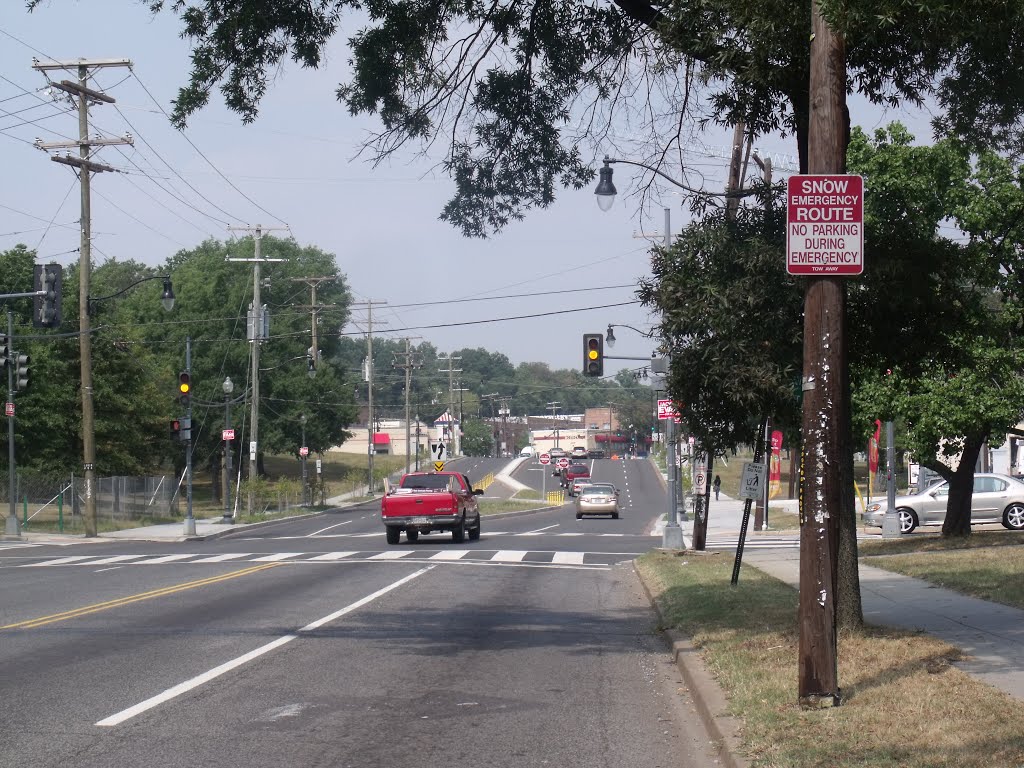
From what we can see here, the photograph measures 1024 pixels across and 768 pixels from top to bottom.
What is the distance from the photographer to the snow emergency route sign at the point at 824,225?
28.2 feet

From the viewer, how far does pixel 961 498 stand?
84.9ft

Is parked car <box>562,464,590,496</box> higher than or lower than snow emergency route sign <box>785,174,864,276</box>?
lower

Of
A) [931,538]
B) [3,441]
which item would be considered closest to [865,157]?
[931,538]

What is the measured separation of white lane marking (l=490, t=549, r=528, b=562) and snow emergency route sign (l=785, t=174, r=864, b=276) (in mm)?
18529

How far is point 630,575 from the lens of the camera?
23156 millimetres

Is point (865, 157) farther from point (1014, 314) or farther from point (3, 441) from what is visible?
point (3, 441)

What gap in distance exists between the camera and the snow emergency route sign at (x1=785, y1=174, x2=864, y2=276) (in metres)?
8.59

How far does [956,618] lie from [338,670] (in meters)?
6.80

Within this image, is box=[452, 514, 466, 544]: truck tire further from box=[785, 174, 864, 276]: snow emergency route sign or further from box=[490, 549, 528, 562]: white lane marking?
box=[785, 174, 864, 276]: snow emergency route sign

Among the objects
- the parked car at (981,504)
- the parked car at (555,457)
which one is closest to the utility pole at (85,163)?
the parked car at (981,504)

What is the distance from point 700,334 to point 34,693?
6.87 meters

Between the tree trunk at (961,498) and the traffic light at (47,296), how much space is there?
2025 centimetres

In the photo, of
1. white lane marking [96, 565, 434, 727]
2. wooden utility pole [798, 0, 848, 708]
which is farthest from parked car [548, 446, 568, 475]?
wooden utility pole [798, 0, 848, 708]

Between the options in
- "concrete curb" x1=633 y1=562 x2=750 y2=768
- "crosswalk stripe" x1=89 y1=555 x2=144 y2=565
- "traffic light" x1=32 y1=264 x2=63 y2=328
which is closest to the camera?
"concrete curb" x1=633 y1=562 x2=750 y2=768
